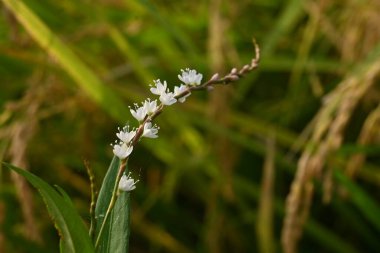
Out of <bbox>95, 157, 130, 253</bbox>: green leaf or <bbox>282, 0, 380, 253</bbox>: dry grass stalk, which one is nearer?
<bbox>95, 157, 130, 253</bbox>: green leaf

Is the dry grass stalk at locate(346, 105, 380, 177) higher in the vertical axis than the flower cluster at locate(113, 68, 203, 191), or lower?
higher

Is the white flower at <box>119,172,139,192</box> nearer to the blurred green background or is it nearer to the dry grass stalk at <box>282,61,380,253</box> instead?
the dry grass stalk at <box>282,61,380,253</box>

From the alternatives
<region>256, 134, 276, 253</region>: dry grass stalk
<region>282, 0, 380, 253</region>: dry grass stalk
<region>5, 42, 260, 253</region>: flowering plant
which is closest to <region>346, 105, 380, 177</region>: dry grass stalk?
<region>282, 0, 380, 253</region>: dry grass stalk

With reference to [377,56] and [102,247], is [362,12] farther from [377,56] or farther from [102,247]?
[102,247]

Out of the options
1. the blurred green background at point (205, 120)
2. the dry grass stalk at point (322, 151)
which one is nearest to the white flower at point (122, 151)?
the dry grass stalk at point (322, 151)

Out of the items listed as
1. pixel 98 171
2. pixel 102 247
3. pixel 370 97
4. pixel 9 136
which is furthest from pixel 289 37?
pixel 102 247
